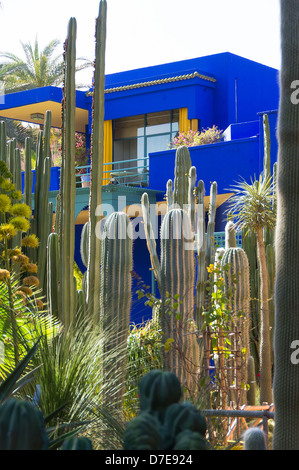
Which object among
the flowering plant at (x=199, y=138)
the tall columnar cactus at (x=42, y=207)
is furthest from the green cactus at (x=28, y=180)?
the flowering plant at (x=199, y=138)

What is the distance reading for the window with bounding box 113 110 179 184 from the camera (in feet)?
62.1

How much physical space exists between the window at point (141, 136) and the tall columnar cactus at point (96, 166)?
11.9 meters

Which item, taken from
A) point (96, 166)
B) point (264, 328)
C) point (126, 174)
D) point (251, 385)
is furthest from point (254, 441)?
point (126, 174)

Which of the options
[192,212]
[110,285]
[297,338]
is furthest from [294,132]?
[192,212]

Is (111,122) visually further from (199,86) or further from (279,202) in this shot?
(279,202)

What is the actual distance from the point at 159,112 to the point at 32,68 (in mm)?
9029

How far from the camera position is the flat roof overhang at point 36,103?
726 inches

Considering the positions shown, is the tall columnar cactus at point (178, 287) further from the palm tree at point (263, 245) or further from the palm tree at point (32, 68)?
the palm tree at point (32, 68)

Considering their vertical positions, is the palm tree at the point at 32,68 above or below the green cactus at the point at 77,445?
above

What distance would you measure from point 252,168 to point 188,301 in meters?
7.96

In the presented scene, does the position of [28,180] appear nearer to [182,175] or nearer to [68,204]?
[182,175]

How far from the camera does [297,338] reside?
2629mm

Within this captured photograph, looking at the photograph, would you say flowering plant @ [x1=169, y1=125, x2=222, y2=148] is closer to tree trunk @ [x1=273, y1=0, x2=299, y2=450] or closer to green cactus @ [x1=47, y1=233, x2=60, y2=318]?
green cactus @ [x1=47, y1=233, x2=60, y2=318]

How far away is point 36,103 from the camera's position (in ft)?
61.6
